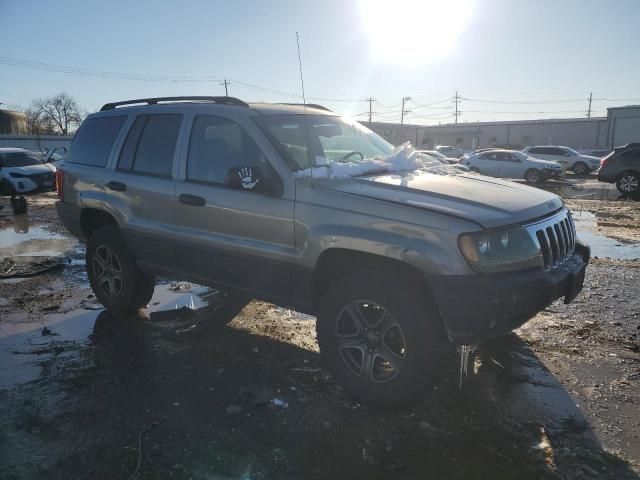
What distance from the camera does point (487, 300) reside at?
2.82 meters

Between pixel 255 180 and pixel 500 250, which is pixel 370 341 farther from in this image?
pixel 255 180

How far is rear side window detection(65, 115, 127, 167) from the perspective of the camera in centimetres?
500

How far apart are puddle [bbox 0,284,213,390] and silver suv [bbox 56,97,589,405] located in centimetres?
46

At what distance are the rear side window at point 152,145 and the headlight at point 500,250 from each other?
105 inches

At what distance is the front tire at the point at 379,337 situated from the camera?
10.00 feet

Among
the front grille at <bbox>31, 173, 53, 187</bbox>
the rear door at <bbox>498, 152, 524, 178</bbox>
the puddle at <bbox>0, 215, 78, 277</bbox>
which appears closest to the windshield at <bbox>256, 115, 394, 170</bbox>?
the puddle at <bbox>0, 215, 78, 277</bbox>

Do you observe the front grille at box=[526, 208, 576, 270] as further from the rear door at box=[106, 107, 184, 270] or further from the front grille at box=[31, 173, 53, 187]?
the front grille at box=[31, 173, 53, 187]

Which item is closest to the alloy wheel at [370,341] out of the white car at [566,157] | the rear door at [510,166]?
the rear door at [510,166]

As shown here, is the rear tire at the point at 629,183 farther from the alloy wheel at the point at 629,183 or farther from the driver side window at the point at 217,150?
the driver side window at the point at 217,150

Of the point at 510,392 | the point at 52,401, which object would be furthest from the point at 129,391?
the point at 510,392

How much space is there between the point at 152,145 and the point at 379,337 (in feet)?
9.01

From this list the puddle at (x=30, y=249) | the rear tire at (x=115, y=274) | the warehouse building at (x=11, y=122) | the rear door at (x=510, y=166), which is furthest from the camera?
the warehouse building at (x=11, y=122)

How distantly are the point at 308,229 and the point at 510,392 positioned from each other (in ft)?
5.98

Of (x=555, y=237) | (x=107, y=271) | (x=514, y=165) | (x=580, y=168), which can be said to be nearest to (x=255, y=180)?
(x=555, y=237)
